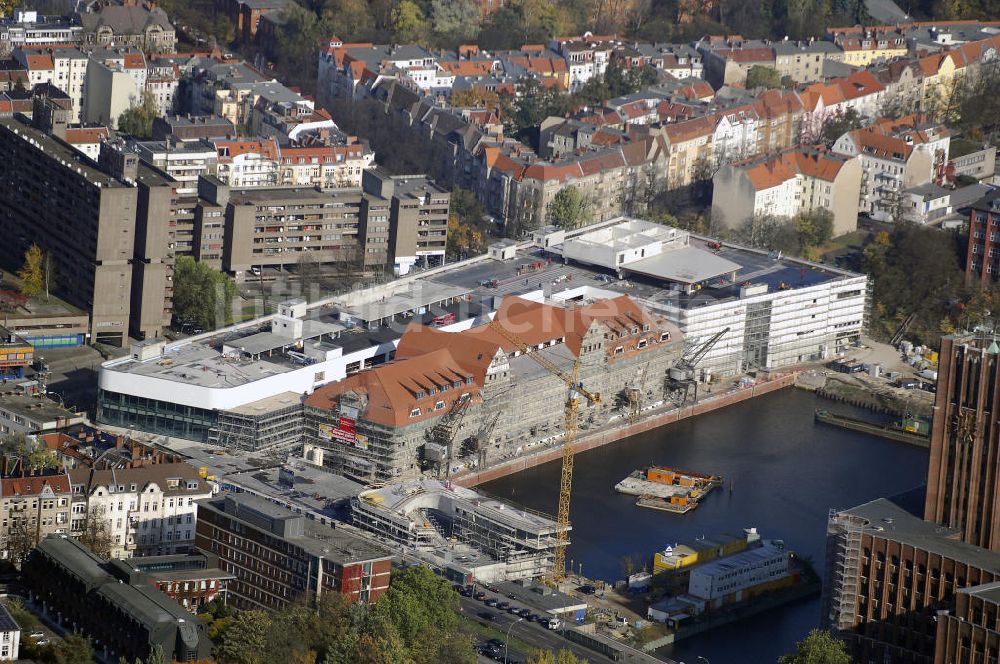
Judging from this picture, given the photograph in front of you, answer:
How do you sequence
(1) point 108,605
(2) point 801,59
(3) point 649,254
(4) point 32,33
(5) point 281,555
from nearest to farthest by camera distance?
1. (1) point 108,605
2. (5) point 281,555
3. (3) point 649,254
4. (4) point 32,33
5. (2) point 801,59

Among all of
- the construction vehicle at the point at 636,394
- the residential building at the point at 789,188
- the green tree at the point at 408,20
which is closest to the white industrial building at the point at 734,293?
the construction vehicle at the point at 636,394

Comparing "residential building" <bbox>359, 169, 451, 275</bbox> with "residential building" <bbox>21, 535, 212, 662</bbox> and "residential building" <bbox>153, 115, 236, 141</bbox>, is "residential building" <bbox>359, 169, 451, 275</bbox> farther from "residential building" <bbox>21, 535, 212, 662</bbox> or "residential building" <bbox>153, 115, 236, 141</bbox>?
"residential building" <bbox>21, 535, 212, 662</bbox>

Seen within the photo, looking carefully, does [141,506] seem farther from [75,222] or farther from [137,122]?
[137,122]

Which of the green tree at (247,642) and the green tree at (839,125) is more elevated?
the green tree at (839,125)

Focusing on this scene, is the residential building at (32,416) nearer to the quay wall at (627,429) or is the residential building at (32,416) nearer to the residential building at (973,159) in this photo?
the quay wall at (627,429)

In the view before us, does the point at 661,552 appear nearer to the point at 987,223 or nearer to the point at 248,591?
the point at 248,591

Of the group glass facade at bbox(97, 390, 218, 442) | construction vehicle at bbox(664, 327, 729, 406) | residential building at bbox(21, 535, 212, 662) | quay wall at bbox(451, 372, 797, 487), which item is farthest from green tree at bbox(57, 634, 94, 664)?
construction vehicle at bbox(664, 327, 729, 406)

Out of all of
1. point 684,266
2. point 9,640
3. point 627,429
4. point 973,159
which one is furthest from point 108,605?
point 973,159
